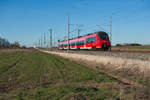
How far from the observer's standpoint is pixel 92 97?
19.1ft

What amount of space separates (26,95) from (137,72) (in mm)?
7108

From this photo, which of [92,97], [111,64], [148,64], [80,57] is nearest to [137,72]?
[148,64]

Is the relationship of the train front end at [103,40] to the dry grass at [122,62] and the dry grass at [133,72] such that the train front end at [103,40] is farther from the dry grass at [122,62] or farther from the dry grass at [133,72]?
the dry grass at [133,72]

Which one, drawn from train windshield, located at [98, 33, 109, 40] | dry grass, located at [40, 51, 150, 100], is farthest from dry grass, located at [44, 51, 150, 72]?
train windshield, located at [98, 33, 109, 40]

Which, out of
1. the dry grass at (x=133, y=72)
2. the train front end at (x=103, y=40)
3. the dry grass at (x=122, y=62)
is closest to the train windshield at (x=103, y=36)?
the train front end at (x=103, y=40)

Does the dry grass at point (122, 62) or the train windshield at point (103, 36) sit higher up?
the train windshield at point (103, 36)

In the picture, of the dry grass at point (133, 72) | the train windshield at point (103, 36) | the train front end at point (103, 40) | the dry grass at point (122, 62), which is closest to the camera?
the dry grass at point (133, 72)

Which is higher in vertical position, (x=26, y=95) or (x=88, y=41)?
(x=88, y=41)

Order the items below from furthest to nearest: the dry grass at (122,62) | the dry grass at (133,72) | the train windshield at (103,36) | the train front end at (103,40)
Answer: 1. the train windshield at (103,36)
2. the train front end at (103,40)
3. the dry grass at (122,62)
4. the dry grass at (133,72)

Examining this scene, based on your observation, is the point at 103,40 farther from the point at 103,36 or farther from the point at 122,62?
the point at 122,62

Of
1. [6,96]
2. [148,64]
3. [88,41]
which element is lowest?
[6,96]

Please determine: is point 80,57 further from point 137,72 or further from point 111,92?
point 111,92

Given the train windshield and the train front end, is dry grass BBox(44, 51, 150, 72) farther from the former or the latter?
the train windshield

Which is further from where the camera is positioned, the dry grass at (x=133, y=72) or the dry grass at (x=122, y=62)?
the dry grass at (x=122, y=62)
